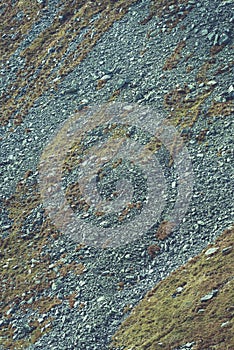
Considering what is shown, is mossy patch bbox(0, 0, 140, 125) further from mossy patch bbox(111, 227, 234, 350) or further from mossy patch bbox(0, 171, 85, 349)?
mossy patch bbox(111, 227, 234, 350)

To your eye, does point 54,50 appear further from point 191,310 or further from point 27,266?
point 191,310

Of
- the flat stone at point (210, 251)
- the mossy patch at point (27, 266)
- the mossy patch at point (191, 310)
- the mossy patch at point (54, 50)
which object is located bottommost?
the flat stone at point (210, 251)

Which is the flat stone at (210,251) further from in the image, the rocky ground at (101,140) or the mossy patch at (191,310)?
the rocky ground at (101,140)

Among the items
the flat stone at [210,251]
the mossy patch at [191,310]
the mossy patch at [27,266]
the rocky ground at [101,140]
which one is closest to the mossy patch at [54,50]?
the rocky ground at [101,140]

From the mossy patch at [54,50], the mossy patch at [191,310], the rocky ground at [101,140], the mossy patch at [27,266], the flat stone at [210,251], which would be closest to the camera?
the mossy patch at [191,310]

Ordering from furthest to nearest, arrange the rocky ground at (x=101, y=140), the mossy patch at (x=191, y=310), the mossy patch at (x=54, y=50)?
the mossy patch at (x=54, y=50)
the rocky ground at (x=101, y=140)
the mossy patch at (x=191, y=310)

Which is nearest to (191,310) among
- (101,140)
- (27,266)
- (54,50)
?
(27,266)
